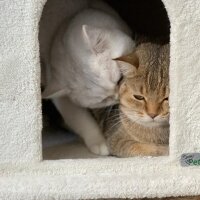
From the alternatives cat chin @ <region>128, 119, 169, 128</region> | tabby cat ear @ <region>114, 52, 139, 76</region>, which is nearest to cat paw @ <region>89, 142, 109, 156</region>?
cat chin @ <region>128, 119, 169, 128</region>

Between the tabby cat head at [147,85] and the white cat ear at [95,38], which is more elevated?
the white cat ear at [95,38]

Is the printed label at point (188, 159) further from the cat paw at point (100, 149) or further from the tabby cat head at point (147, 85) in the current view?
the cat paw at point (100, 149)

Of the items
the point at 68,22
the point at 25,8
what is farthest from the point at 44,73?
the point at 25,8

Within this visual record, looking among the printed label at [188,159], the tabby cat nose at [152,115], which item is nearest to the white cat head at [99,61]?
the tabby cat nose at [152,115]

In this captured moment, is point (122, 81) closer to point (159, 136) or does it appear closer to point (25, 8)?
point (159, 136)

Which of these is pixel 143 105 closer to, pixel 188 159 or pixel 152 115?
pixel 152 115

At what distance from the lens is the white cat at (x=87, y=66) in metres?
1.43

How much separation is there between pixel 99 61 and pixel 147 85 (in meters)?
0.15

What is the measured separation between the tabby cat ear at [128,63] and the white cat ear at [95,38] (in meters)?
0.07

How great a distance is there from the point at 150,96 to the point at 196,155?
0.68ft

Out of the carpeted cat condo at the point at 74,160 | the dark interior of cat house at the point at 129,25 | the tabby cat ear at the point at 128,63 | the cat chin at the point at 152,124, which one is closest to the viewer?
the carpeted cat condo at the point at 74,160

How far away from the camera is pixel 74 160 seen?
4.47 ft

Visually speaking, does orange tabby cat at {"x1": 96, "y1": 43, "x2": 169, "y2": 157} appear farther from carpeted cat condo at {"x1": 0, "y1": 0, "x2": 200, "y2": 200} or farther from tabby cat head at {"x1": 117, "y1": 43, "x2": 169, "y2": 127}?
carpeted cat condo at {"x1": 0, "y1": 0, "x2": 200, "y2": 200}

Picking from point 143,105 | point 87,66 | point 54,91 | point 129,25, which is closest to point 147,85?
point 143,105
